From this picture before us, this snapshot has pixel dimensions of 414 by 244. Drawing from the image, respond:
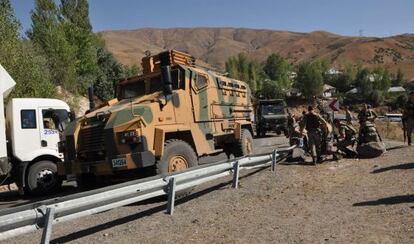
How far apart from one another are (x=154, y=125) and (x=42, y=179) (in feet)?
13.8

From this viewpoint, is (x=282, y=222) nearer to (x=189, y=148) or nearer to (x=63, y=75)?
(x=189, y=148)

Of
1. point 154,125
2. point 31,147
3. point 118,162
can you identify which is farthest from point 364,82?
point 118,162

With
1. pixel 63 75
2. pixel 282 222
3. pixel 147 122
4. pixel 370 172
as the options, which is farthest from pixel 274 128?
pixel 282 222

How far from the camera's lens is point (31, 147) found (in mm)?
12039

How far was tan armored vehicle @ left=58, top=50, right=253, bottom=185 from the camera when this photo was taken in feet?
29.9

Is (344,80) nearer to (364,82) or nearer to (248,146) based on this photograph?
(364,82)

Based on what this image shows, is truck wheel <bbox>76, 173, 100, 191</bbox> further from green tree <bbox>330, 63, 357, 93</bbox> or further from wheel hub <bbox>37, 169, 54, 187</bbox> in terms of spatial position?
green tree <bbox>330, 63, 357, 93</bbox>

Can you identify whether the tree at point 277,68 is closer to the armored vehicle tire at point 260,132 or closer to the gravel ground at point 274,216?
the armored vehicle tire at point 260,132

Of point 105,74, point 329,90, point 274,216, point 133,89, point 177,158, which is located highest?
point 105,74

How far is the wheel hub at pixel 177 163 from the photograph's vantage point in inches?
371

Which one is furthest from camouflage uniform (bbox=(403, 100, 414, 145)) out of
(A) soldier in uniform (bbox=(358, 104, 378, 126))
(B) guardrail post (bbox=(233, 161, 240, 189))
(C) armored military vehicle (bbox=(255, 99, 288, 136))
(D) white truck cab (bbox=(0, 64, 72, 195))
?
(C) armored military vehicle (bbox=(255, 99, 288, 136))

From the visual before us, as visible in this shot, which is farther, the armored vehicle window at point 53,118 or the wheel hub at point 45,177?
the armored vehicle window at point 53,118

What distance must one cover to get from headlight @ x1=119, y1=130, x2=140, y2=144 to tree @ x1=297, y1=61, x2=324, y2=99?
84.4m

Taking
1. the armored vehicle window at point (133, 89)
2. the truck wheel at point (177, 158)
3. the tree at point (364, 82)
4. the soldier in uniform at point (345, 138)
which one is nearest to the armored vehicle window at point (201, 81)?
the armored vehicle window at point (133, 89)
